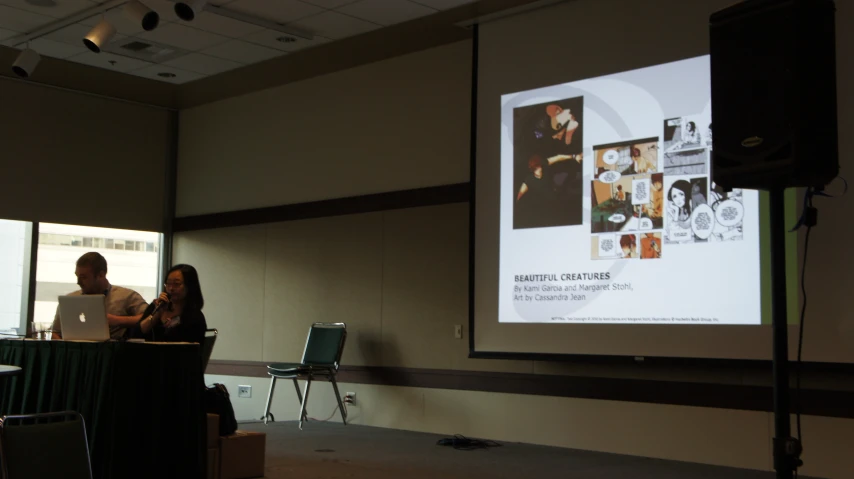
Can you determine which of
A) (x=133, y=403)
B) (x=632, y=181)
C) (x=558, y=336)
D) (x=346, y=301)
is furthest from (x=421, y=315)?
(x=133, y=403)

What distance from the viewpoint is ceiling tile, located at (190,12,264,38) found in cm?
765

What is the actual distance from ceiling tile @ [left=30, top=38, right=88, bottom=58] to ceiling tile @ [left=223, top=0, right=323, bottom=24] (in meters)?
2.20

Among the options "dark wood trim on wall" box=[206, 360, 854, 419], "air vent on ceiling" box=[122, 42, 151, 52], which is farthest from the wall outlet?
"air vent on ceiling" box=[122, 42, 151, 52]

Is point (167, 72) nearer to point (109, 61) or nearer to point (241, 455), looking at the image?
point (109, 61)

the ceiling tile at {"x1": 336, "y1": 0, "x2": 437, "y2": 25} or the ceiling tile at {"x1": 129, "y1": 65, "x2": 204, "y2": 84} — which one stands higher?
the ceiling tile at {"x1": 336, "y1": 0, "x2": 437, "y2": 25}

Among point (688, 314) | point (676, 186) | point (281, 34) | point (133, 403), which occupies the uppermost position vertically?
point (281, 34)

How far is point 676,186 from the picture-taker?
5.78 m

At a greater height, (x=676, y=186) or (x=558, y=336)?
(x=676, y=186)

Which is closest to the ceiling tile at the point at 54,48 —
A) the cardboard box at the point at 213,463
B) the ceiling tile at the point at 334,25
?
the ceiling tile at the point at 334,25

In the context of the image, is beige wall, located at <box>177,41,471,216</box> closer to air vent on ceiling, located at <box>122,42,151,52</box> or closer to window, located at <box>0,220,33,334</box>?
air vent on ceiling, located at <box>122,42,151,52</box>

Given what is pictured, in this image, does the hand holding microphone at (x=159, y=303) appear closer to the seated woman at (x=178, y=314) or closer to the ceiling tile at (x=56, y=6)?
the seated woman at (x=178, y=314)

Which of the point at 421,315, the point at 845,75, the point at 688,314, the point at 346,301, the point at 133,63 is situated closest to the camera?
the point at 845,75

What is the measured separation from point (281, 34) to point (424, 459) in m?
4.17

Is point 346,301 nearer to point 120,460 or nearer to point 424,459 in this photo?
point 424,459
